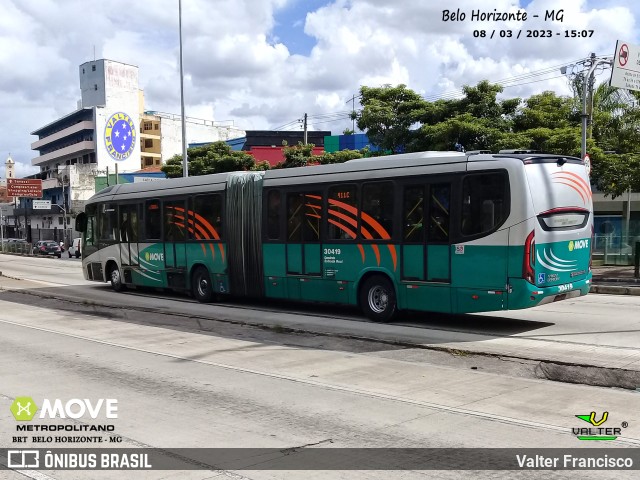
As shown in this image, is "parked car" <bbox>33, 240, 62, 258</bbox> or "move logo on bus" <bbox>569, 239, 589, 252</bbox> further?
"parked car" <bbox>33, 240, 62, 258</bbox>

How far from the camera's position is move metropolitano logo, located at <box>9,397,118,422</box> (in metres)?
7.12

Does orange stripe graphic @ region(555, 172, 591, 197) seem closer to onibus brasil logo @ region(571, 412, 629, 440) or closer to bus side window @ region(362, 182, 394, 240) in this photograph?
bus side window @ region(362, 182, 394, 240)

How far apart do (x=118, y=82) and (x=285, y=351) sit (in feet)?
282

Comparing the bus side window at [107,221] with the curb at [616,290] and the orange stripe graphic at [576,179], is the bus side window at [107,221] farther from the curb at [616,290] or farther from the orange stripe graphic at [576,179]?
the curb at [616,290]

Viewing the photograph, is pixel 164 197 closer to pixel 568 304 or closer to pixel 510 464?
pixel 568 304

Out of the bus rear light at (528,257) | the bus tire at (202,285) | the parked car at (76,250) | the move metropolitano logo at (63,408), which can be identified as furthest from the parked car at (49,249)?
the move metropolitano logo at (63,408)

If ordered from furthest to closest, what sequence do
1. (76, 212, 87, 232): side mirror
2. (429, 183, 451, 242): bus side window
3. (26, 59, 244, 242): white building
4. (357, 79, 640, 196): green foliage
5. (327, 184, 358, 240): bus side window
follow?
(26, 59, 244, 242): white building → (357, 79, 640, 196): green foliage → (76, 212, 87, 232): side mirror → (327, 184, 358, 240): bus side window → (429, 183, 451, 242): bus side window

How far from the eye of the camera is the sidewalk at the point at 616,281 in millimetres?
18938

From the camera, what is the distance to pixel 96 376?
909cm

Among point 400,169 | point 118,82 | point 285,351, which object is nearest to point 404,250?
point 400,169

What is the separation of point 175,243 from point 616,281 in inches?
546

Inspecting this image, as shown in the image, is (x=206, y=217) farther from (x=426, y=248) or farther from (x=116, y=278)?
(x=426, y=248)

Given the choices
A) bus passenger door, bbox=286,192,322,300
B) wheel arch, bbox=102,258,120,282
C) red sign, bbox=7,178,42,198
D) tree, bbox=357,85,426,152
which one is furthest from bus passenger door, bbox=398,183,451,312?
red sign, bbox=7,178,42,198

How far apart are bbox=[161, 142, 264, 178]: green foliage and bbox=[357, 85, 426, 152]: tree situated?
13180mm
